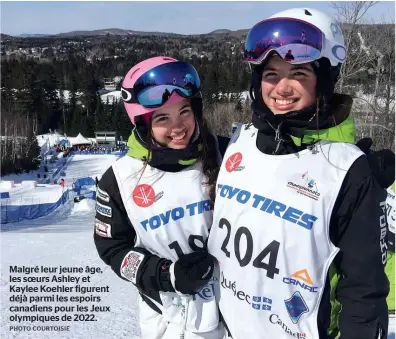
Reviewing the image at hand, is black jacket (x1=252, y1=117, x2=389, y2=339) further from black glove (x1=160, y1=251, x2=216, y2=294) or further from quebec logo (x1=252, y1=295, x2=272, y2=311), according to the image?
black glove (x1=160, y1=251, x2=216, y2=294)

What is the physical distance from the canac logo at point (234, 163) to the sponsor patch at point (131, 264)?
0.66 metres

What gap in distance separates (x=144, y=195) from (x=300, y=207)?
862mm

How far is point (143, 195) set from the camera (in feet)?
7.61

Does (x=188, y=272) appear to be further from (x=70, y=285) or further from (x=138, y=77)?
(x=70, y=285)

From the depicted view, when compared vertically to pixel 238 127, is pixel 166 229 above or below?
below

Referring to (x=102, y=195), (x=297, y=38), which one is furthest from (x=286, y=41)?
(x=102, y=195)

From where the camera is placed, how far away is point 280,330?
192cm

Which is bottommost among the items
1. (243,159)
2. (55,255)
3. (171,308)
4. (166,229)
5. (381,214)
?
(55,255)

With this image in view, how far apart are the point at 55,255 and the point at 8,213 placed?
410 inches

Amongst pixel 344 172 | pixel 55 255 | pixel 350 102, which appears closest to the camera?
pixel 344 172

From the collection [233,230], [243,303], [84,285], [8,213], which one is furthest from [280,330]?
[8,213]

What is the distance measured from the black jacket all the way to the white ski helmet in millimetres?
490

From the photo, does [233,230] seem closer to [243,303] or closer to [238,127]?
[243,303]

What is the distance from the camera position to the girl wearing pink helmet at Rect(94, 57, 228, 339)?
2275mm
